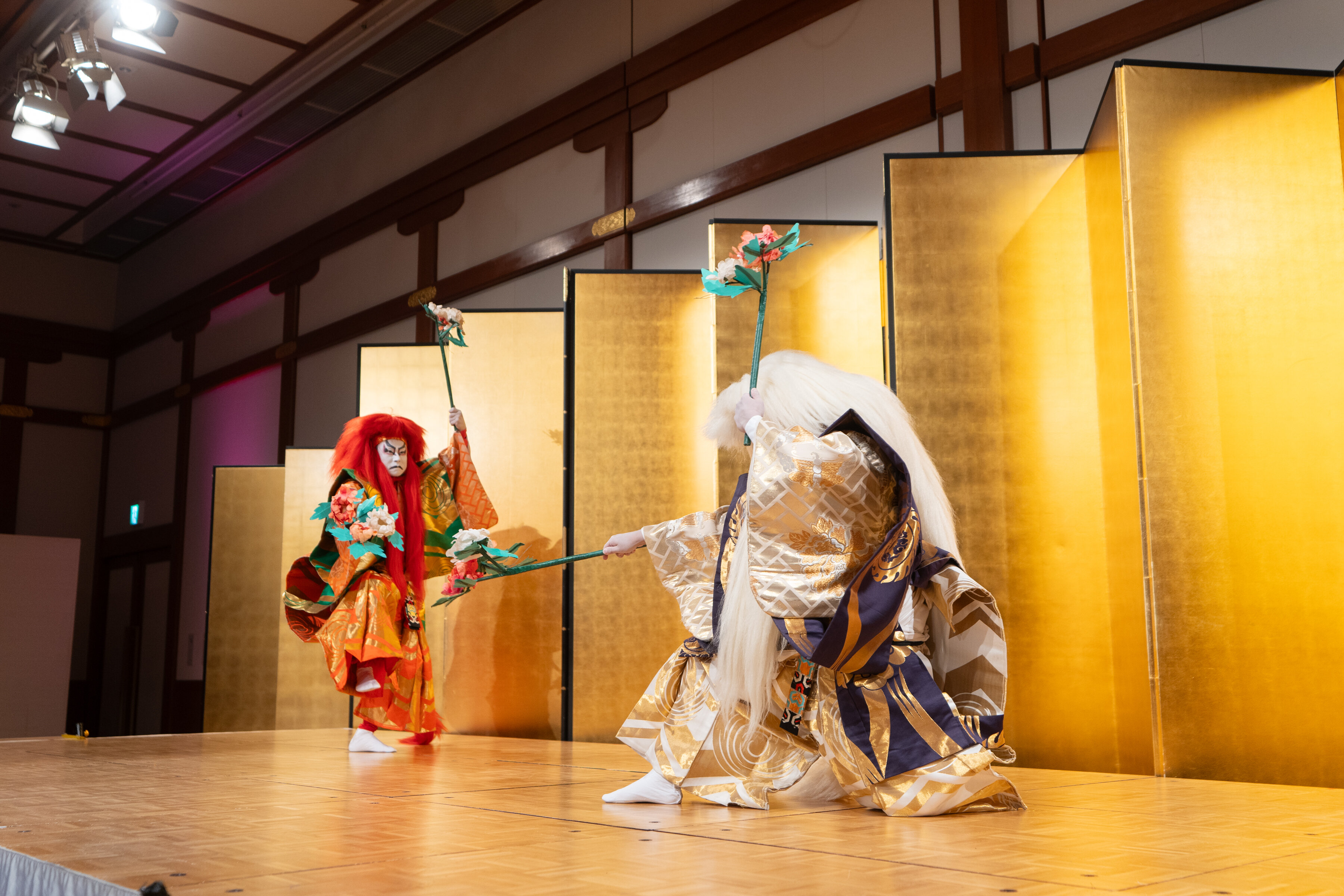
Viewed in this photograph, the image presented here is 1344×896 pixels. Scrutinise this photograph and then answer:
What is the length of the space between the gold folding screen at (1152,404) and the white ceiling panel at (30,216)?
8.64 metres

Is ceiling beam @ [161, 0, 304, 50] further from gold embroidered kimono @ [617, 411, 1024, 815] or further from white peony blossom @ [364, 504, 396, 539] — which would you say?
gold embroidered kimono @ [617, 411, 1024, 815]

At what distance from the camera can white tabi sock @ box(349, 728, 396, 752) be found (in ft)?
12.5

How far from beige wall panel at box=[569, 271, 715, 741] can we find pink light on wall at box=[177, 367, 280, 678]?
4758mm

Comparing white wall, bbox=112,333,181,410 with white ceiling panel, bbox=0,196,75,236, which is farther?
white wall, bbox=112,333,181,410

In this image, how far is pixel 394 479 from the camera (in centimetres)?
426

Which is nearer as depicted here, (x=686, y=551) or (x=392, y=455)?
(x=686, y=551)

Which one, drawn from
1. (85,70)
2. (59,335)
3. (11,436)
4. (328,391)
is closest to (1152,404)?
(85,70)

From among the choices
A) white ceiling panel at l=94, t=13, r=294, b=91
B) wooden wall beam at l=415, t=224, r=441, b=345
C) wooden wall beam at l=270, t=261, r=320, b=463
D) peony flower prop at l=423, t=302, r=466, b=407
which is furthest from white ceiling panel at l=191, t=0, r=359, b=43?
peony flower prop at l=423, t=302, r=466, b=407

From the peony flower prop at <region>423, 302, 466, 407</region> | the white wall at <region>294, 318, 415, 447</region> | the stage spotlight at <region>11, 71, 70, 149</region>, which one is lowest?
the peony flower prop at <region>423, 302, 466, 407</region>

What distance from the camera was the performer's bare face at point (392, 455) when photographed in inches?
166

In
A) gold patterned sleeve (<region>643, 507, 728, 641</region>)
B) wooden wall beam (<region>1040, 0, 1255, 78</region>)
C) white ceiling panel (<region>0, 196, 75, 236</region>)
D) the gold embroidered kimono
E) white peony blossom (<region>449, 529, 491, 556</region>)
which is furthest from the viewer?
white ceiling panel (<region>0, 196, 75, 236</region>)

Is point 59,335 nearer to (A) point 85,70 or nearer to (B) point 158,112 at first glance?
(B) point 158,112

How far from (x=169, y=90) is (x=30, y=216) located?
3115 mm

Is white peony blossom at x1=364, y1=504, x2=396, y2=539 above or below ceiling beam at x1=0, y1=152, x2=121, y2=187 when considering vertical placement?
below
